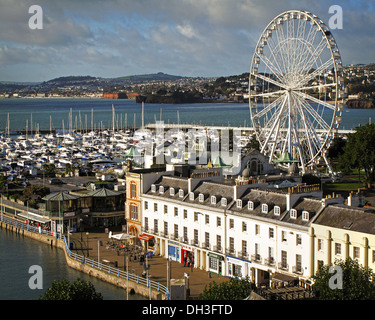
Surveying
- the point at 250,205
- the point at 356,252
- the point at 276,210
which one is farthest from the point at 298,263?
the point at 250,205

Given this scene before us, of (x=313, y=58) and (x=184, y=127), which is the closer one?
(x=313, y=58)

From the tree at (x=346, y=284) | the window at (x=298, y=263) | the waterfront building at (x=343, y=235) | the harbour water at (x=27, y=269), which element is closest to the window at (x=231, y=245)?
the window at (x=298, y=263)

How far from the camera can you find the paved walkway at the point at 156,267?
152 ft

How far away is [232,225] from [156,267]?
712 centimetres

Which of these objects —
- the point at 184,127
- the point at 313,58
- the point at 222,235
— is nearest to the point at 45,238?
the point at 222,235

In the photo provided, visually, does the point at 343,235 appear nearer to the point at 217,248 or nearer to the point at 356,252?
the point at 356,252

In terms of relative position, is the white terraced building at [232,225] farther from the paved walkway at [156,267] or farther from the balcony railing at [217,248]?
the paved walkway at [156,267]

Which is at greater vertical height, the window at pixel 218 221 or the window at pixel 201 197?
the window at pixel 201 197

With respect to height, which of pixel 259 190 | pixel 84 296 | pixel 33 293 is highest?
pixel 259 190

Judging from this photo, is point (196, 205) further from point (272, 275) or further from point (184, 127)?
point (184, 127)

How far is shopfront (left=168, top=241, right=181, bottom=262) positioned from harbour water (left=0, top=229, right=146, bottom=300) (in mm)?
6697

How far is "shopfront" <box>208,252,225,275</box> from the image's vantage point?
4900 cm

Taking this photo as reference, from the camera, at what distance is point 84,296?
35.4 meters

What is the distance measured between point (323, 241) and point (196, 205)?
1323cm
